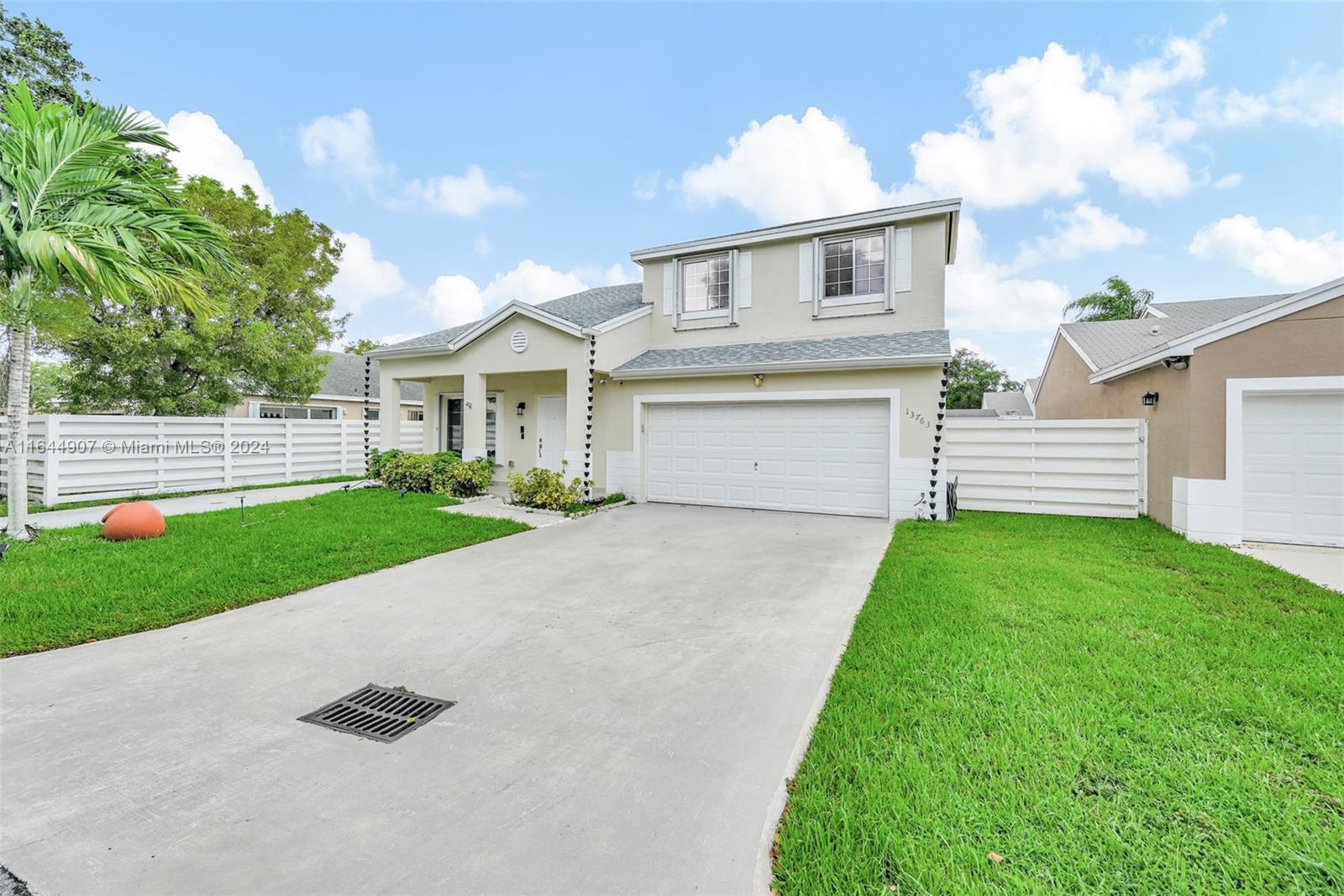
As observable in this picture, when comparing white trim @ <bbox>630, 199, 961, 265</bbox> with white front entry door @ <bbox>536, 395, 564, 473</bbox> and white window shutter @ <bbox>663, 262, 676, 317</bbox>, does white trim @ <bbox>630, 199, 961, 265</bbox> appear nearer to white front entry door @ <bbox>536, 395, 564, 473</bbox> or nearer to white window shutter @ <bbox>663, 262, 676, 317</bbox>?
white window shutter @ <bbox>663, 262, 676, 317</bbox>

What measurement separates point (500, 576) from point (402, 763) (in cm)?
356

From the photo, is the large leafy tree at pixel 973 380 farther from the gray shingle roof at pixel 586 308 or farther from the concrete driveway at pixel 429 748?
the concrete driveway at pixel 429 748

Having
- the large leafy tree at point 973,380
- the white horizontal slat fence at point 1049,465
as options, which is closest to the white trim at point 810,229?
the white horizontal slat fence at point 1049,465

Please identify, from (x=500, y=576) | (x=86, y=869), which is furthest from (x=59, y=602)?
(x=86, y=869)

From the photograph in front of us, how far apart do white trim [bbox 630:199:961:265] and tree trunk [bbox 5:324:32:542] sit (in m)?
10.2

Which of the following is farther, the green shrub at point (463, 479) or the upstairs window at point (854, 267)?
the green shrub at point (463, 479)

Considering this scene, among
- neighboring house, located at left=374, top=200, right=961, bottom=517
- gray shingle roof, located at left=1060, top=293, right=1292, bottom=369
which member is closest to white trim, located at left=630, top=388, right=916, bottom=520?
neighboring house, located at left=374, top=200, right=961, bottom=517

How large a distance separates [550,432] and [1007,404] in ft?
98.8

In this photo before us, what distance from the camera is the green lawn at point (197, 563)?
15.5 ft

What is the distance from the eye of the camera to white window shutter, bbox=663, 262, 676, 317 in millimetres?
12797

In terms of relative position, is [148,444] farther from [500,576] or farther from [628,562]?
[628,562]

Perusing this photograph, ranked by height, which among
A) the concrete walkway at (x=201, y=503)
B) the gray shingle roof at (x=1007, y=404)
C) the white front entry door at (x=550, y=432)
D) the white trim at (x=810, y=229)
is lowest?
the concrete walkway at (x=201, y=503)

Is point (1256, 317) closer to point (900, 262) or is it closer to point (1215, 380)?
point (1215, 380)

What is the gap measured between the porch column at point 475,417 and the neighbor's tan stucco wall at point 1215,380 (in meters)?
12.7
